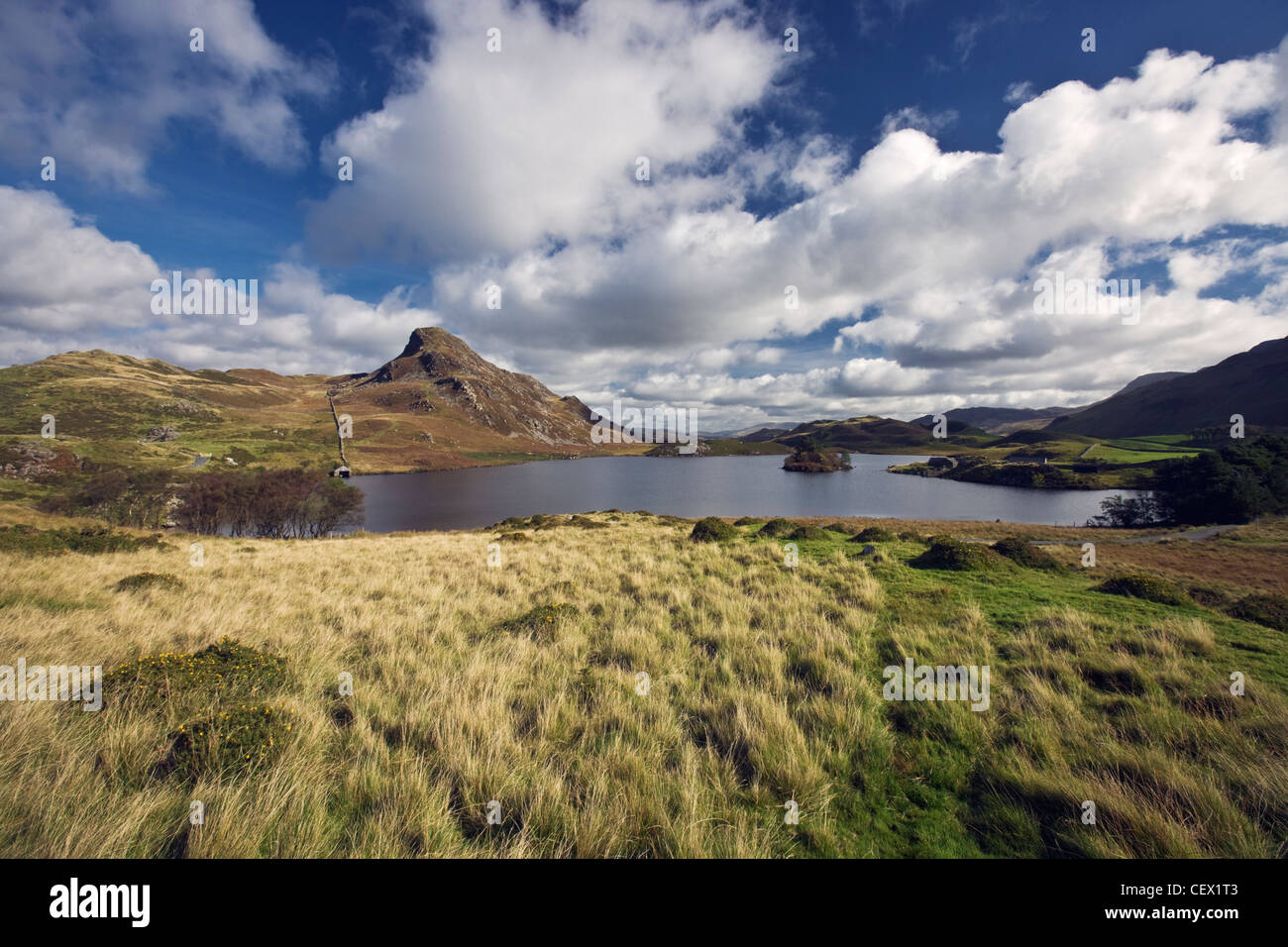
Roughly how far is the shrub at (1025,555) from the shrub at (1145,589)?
2684mm

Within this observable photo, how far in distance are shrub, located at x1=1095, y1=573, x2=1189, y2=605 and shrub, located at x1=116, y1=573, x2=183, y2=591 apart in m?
22.3

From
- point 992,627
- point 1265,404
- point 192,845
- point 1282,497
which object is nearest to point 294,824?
point 192,845

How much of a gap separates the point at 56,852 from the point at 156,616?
709 cm

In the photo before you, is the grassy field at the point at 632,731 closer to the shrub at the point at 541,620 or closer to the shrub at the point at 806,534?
the shrub at the point at 541,620

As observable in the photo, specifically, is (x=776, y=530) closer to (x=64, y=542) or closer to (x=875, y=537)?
(x=875, y=537)

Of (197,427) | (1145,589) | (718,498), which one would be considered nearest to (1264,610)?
(1145,589)

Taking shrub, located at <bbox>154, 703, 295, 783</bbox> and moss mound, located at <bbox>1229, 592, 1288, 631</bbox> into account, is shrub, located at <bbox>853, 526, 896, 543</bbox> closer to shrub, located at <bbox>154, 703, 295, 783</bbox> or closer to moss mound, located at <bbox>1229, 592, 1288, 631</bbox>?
moss mound, located at <bbox>1229, 592, 1288, 631</bbox>

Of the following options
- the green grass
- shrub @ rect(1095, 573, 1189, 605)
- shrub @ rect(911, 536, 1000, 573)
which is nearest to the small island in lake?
the green grass

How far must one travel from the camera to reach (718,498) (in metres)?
73.6

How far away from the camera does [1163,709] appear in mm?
5016

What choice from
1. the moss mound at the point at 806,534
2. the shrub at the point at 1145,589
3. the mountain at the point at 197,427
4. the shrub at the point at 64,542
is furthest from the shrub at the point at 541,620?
the mountain at the point at 197,427

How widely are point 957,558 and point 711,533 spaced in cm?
997
